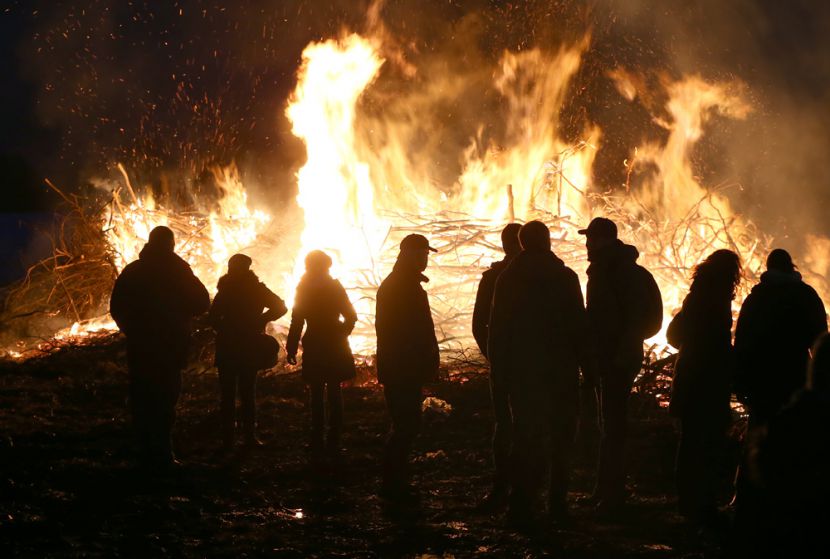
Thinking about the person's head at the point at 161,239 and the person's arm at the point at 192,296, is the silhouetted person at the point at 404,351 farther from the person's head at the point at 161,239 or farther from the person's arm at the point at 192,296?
the person's head at the point at 161,239

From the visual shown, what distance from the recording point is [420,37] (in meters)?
17.2

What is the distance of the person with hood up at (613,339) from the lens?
198 inches

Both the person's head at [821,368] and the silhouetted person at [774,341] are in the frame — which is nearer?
the person's head at [821,368]

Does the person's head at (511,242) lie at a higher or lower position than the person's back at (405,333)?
higher

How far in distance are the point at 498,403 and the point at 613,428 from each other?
791mm

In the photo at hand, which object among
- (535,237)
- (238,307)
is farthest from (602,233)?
(238,307)

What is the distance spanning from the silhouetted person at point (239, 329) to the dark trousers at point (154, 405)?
2.55ft

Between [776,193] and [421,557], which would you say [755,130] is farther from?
[421,557]

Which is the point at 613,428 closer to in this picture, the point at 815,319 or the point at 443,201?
the point at 815,319

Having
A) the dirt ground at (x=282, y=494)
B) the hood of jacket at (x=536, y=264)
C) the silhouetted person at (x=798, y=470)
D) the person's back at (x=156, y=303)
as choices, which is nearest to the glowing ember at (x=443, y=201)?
the dirt ground at (x=282, y=494)

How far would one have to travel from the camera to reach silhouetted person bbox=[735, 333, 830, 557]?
241 centimetres

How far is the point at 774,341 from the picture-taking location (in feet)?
16.7

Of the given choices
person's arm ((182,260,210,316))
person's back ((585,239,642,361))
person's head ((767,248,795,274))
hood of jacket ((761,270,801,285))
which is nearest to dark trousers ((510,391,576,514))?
person's back ((585,239,642,361))

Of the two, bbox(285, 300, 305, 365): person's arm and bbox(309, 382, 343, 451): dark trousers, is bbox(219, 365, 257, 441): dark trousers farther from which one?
bbox(309, 382, 343, 451): dark trousers
